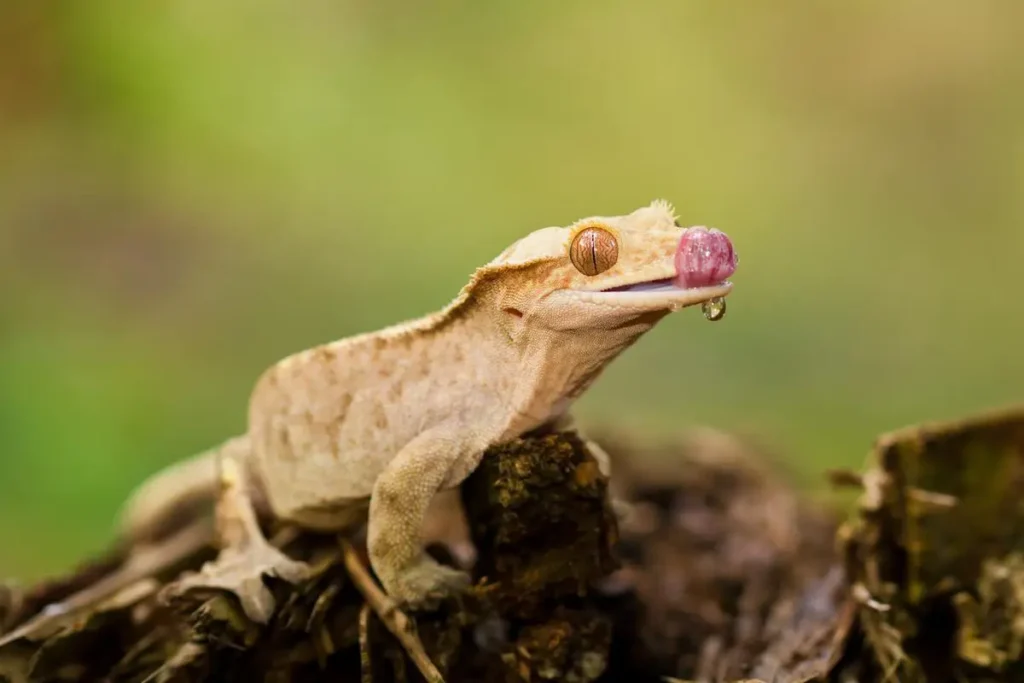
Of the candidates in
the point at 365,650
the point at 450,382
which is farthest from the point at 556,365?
the point at 365,650

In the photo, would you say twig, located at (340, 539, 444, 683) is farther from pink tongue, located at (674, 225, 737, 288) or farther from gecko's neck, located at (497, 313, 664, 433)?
pink tongue, located at (674, 225, 737, 288)

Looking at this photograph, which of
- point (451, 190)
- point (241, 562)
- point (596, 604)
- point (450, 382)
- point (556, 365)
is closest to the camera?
point (556, 365)

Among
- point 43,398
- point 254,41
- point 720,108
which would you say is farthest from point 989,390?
point 43,398

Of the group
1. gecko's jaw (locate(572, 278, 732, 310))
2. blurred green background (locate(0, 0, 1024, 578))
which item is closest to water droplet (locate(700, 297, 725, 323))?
gecko's jaw (locate(572, 278, 732, 310))

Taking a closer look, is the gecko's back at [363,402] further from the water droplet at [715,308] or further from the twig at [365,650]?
the water droplet at [715,308]

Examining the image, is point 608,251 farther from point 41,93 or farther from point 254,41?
point 41,93

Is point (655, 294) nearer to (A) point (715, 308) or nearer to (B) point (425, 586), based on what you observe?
(A) point (715, 308)

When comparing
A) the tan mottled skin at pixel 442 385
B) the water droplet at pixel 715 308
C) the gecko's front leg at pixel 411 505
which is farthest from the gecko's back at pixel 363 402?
the water droplet at pixel 715 308
